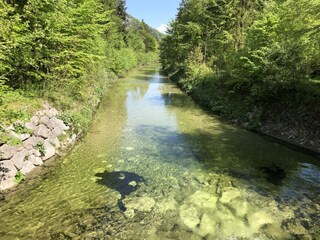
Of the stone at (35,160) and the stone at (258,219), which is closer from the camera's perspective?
the stone at (258,219)

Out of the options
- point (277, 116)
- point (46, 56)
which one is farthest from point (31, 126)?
point (277, 116)

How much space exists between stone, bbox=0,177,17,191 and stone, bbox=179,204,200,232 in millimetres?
4877

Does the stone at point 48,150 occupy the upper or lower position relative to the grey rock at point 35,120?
lower

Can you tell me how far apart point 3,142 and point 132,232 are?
467 centimetres

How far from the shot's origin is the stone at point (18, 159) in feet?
26.8

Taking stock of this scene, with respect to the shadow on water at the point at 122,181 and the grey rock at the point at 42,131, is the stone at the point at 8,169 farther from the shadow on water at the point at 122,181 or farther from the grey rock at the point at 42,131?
the shadow on water at the point at 122,181

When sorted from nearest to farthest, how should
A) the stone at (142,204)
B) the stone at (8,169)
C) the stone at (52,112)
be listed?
the stone at (142,204), the stone at (8,169), the stone at (52,112)

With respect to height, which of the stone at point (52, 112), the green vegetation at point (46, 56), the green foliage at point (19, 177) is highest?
the green vegetation at point (46, 56)

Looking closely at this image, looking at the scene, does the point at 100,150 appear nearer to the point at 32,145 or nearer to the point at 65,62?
the point at 32,145

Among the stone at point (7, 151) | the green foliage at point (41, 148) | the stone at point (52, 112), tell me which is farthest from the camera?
the stone at point (52, 112)

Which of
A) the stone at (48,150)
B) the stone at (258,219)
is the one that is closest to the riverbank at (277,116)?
the stone at (258,219)

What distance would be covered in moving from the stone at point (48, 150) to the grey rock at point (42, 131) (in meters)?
0.27

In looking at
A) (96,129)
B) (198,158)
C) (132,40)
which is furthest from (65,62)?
(132,40)

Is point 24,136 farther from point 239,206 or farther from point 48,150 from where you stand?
point 239,206
